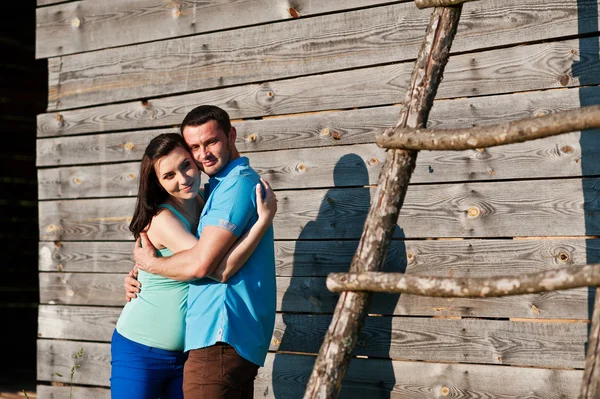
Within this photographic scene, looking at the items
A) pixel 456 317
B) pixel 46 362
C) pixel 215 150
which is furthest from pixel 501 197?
pixel 46 362

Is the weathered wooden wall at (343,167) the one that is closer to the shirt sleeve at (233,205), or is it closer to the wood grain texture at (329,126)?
the wood grain texture at (329,126)

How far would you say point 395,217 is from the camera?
2961 millimetres

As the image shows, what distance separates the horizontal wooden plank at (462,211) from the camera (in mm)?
3650

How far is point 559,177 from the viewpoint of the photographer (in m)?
3.69

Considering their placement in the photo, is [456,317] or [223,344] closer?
[223,344]

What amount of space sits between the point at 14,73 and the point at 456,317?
252 inches

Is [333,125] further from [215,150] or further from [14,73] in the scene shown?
[14,73]

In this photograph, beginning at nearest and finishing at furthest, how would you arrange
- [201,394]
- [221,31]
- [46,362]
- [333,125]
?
[201,394]
[333,125]
[221,31]
[46,362]

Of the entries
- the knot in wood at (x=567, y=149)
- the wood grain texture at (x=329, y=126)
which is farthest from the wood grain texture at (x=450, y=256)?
the wood grain texture at (x=329, y=126)

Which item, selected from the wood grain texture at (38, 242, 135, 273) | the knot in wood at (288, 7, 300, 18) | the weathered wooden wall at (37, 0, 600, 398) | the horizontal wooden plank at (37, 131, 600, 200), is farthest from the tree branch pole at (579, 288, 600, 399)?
the wood grain texture at (38, 242, 135, 273)

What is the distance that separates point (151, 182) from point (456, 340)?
164cm

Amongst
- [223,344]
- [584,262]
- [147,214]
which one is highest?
[147,214]

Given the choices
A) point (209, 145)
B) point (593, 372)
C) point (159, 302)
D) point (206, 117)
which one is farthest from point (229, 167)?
point (593, 372)

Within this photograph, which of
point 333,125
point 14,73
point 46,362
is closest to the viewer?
point 333,125
